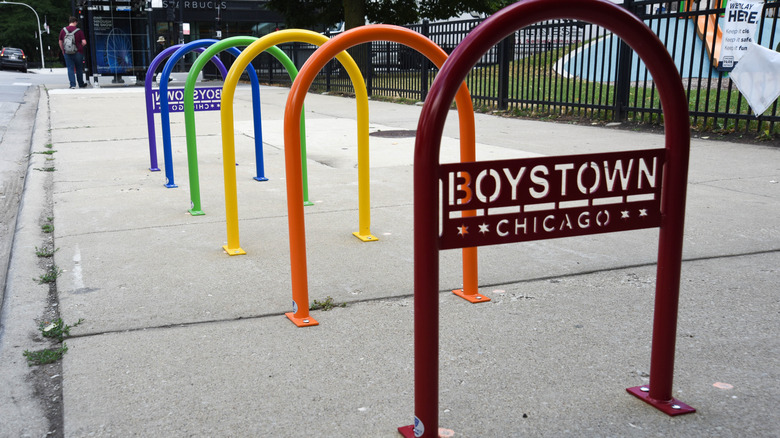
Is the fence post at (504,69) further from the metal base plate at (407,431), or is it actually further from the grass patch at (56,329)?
the metal base plate at (407,431)

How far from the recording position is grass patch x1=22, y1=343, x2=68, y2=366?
2770mm

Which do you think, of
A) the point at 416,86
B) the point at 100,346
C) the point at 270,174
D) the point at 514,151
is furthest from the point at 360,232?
the point at 416,86

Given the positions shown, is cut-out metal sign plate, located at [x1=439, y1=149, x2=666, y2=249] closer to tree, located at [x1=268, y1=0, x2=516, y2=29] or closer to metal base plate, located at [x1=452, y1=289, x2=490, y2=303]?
metal base plate, located at [x1=452, y1=289, x2=490, y2=303]

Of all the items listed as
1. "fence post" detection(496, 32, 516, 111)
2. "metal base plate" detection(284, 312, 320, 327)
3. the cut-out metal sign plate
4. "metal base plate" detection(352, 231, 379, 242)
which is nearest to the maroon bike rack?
the cut-out metal sign plate

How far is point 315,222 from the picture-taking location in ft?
16.5

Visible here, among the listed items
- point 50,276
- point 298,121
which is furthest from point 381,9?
point 298,121

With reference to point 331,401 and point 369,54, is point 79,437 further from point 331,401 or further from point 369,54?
point 369,54

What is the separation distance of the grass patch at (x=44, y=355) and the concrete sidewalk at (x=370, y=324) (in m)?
0.05

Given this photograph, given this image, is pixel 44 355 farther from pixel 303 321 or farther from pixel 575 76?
pixel 575 76

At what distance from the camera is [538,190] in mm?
2084

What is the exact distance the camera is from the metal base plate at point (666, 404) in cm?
233

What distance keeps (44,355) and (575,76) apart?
31.3ft

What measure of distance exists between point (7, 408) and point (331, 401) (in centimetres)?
111

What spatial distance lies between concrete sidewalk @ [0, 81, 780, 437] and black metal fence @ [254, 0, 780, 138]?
11.4ft
